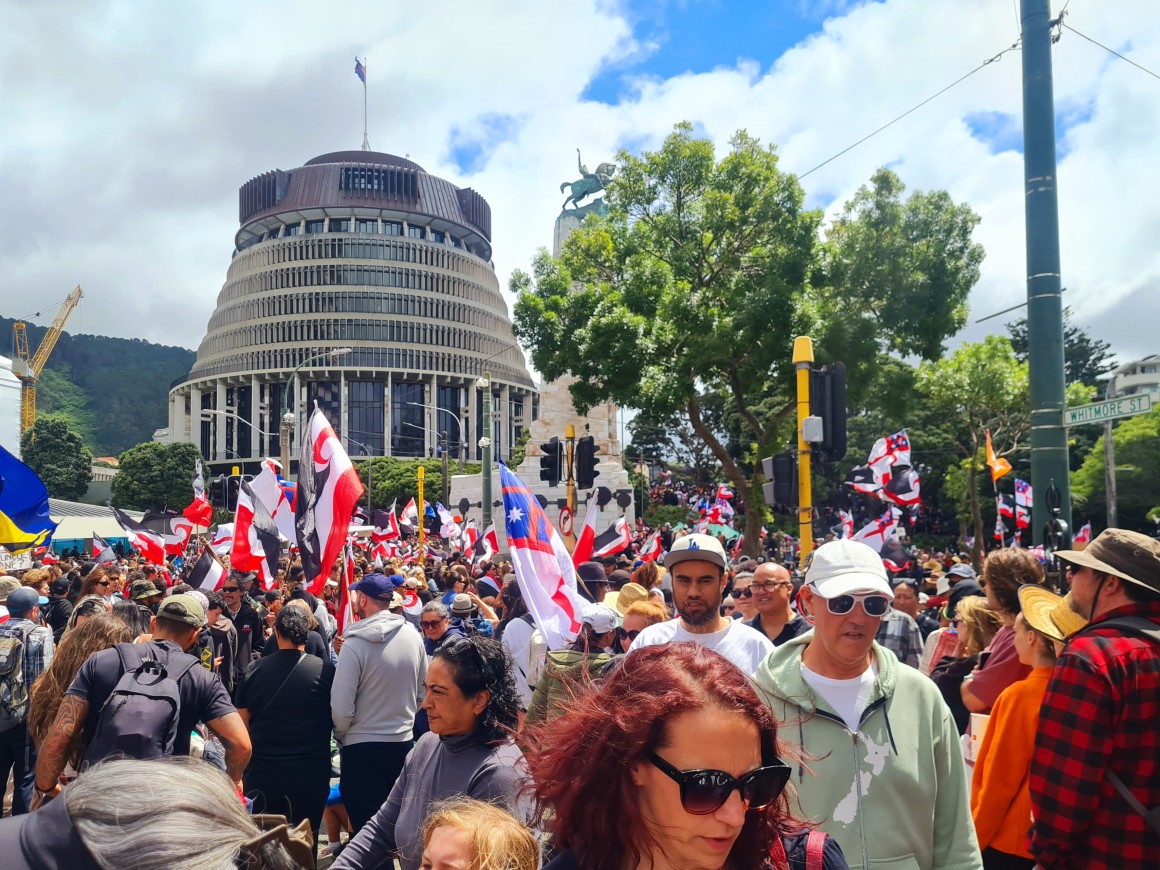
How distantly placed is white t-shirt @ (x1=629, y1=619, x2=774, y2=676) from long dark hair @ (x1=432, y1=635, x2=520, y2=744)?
75 centimetres

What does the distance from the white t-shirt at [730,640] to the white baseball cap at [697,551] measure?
279mm

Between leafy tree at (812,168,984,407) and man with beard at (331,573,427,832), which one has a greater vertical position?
leafy tree at (812,168,984,407)

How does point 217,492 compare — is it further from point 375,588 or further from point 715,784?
point 715,784

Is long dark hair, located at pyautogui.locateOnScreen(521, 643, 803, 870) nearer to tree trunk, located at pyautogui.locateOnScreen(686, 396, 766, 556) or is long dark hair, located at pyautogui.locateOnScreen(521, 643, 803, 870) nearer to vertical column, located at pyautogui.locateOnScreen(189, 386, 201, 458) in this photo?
tree trunk, located at pyautogui.locateOnScreen(686, 396, 766, 556)

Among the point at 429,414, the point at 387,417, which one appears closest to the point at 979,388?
the point at 429,414

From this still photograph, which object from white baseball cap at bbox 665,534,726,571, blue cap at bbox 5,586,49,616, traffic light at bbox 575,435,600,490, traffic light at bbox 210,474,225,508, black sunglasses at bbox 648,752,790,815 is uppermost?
traffic light at bbox 575,435,600,490

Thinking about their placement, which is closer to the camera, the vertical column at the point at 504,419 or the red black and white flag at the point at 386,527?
the red black and white flag at the point at 386,527

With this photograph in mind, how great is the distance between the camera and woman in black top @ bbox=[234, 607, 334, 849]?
15.4 ft

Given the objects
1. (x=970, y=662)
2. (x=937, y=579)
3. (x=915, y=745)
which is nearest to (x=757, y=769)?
(x=915, y=745)

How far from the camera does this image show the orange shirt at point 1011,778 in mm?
3146

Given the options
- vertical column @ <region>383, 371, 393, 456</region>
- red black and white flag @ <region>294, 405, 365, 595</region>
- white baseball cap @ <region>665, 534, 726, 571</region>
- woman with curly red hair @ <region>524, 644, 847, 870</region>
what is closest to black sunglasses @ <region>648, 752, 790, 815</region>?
woman with curly red hair @ <region>524, 644, 847, 870</region>

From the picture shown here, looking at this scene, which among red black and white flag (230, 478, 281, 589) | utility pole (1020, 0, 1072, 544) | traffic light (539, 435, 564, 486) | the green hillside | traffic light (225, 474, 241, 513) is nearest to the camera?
utility pole (1020, 0, 1072, 544)

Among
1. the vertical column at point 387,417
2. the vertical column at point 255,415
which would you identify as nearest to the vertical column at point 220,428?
the vertical column at point 255,415

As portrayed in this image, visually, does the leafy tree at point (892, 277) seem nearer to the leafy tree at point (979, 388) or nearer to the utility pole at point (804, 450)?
the utility pole at point (804, 450)
